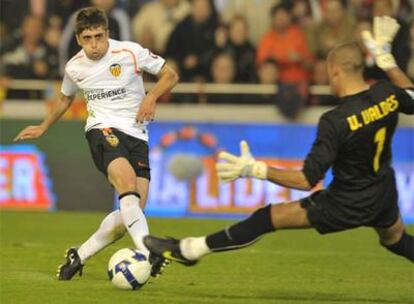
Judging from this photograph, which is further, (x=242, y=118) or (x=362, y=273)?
(x=242, y=118)

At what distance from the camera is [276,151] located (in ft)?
56.0

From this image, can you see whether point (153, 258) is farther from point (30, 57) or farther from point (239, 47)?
point (30, 57)

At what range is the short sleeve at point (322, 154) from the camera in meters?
8.02

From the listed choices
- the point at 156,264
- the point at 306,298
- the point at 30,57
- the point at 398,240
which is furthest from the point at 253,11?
the point at 398,240

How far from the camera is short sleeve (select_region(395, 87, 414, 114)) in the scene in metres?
8.54

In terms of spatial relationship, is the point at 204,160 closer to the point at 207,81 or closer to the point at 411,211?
the point at 207,81

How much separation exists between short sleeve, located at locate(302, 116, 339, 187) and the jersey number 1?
0.37 meters

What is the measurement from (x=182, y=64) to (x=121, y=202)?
29.4ft

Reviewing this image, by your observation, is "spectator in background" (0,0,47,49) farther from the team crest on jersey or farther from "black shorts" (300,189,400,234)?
"black shorts" (300,189,400,234)

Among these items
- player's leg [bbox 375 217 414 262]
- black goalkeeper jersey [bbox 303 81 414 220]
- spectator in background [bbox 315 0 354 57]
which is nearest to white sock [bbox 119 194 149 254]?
black goalkeeper jersey [bbox 303 81 414 220]

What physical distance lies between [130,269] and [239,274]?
1687 millimetres

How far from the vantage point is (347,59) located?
8.29 meters

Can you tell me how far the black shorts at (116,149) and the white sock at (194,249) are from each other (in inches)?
60.9

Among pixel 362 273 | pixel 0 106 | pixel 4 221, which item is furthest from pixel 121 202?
pixel 0 106
